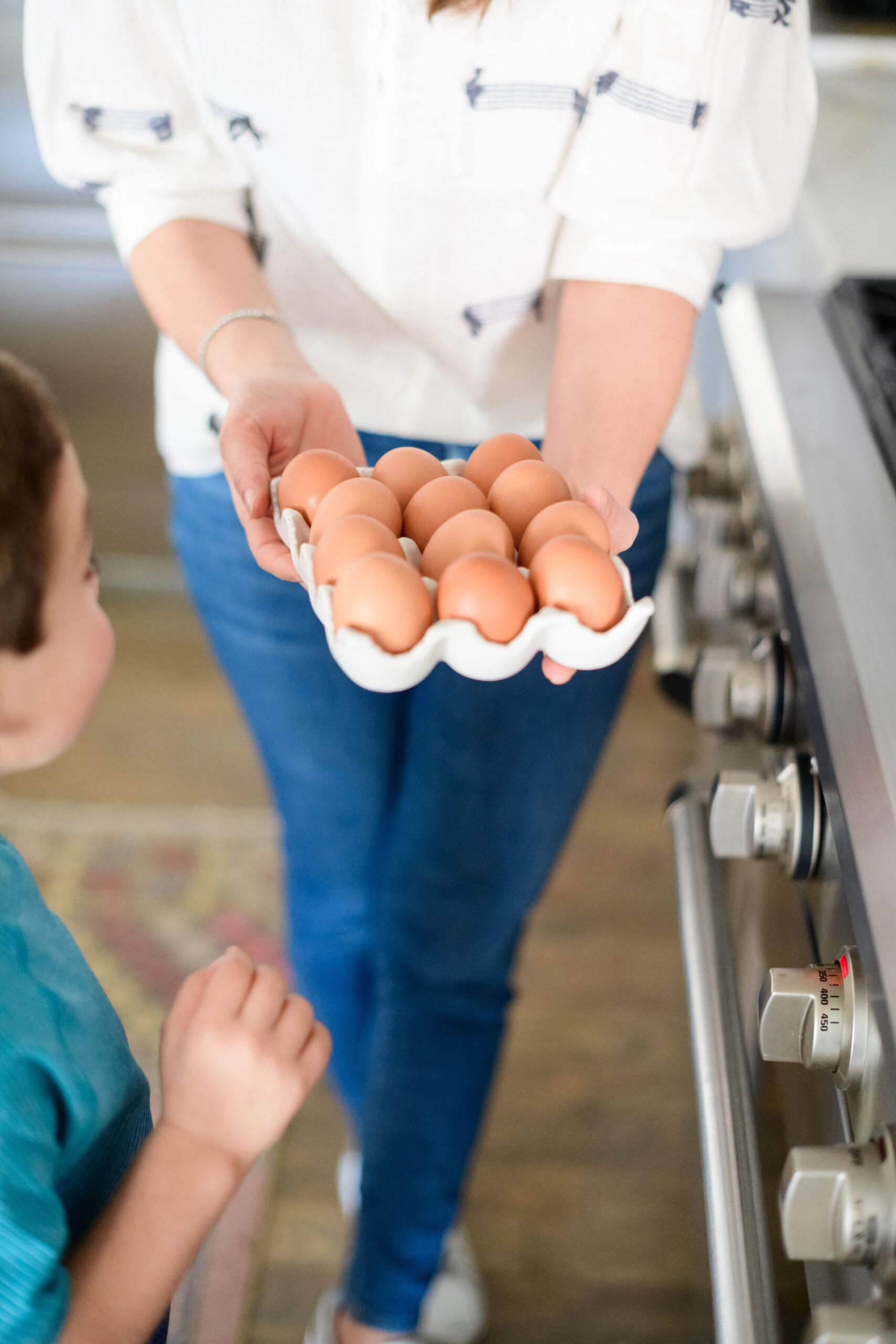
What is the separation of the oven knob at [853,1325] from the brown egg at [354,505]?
15.0 inches

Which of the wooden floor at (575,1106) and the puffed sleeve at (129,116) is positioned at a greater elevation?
the puffed sleeve at (129,116)

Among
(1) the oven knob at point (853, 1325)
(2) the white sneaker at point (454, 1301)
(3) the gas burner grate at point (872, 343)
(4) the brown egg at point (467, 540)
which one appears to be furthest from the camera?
(2) the white sneaker at point (454, 1301)

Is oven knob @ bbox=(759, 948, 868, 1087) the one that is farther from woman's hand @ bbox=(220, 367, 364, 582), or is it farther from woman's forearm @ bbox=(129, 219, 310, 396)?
woman's forearm @ bbox=(129, 219, 310, 396)

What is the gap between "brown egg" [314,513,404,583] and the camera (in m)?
0.52

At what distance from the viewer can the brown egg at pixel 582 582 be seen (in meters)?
0.51

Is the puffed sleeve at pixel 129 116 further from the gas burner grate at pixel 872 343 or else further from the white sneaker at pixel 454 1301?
the white sneaker at pixel 454 1301

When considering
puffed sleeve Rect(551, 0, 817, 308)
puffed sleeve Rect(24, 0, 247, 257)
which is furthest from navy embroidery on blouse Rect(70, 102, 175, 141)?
puffed sleeve Rect(551, 0, 817, 308)

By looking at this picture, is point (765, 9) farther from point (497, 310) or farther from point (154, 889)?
point (154, 889)

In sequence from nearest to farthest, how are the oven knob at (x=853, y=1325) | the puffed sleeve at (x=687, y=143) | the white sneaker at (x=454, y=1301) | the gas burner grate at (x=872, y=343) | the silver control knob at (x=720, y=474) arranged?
the oven knob at (x=853, y=1325) < the puffed sleeve at (x=687, y=143) < the gas burner grate at (x=872, y=343) < the silver control knob at (x=720, y=474) < the white sneaker at (x=454, y=1301)

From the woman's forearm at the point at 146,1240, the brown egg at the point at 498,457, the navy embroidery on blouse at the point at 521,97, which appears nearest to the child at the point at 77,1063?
the woman's forearm at the point at 146,1240

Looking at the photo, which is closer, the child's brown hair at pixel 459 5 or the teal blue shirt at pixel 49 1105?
the teal blue shirt at pixel 49 1105

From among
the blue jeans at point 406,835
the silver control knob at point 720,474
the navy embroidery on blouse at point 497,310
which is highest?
the navy embroidery on blouse at point 497,310

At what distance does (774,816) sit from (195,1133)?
35 cm

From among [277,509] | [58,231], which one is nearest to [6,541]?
[277,509]
